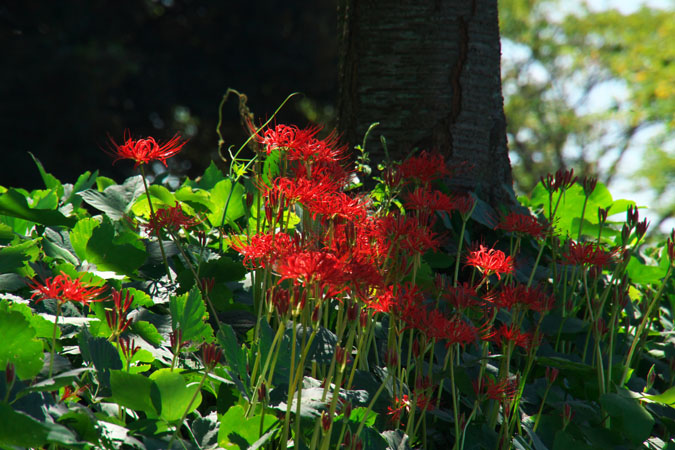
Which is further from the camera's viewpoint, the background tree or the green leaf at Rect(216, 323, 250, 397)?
the background tree

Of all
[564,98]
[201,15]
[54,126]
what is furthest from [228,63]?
[564,98]

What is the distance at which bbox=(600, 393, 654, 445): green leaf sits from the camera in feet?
4.37

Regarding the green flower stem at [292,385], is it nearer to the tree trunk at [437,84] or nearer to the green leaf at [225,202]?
the green leaf at [225,202]

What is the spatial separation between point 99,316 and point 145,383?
33 centimetres

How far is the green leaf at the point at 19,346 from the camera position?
975mm

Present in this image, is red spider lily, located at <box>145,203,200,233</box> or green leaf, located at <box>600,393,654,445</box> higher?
red spider lily, located at <box>145,203,200,233</box>

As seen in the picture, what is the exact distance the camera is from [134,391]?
3.24ft

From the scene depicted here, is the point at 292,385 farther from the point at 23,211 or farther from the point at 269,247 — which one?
the point at 23,211

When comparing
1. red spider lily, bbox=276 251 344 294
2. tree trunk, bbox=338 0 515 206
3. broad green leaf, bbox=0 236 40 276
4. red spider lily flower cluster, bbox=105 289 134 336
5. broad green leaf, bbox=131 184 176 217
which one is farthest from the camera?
tree trunk, bbox=338 0 515 206

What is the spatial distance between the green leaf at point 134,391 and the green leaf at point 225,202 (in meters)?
0.81

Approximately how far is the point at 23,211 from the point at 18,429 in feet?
3.09

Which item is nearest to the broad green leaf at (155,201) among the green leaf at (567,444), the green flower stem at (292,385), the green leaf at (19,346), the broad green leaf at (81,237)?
the broad green leaf at (81,237)

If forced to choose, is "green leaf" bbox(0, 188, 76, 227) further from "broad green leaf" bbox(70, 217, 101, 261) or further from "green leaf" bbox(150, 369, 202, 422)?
"green leaf" bbox(150, 369, 202, 422)

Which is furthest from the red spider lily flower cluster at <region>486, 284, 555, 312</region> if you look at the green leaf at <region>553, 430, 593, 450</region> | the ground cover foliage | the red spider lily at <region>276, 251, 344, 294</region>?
the red spider lily at <region>276, 251, 344, 294</region>
